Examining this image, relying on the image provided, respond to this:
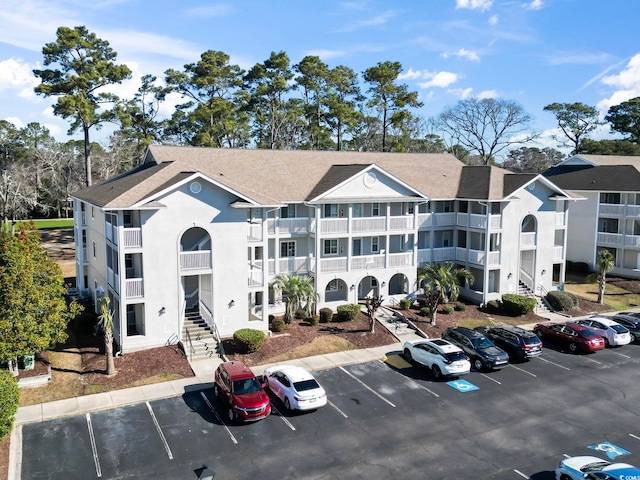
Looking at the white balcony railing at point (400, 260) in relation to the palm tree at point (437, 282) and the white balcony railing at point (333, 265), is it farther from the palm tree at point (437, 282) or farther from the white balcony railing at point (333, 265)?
the white balcony railing at point (333, 265)

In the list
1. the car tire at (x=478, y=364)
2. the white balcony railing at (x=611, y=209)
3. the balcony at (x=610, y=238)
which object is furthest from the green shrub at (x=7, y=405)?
the white balcony railing at (x=611, y=209)

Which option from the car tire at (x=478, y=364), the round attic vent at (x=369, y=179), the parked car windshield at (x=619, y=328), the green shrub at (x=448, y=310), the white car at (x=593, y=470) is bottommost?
the car tire at (x=478, y=364)

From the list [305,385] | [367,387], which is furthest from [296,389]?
[367,387]

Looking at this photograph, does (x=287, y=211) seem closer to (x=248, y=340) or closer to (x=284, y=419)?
(x=248, y=340)

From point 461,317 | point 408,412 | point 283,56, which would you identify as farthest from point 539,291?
point 283,56

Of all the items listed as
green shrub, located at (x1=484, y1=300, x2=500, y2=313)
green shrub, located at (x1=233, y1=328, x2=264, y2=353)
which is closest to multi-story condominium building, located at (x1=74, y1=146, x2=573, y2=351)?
green shrub, located at (x1=484, y1=300, x2=500, y2=313)

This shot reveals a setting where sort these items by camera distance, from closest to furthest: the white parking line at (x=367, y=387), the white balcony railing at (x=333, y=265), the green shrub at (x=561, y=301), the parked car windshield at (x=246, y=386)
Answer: the parked car windshield at (x=246, y=386)
the white parking line at (x=367, y=387)
the white balcony railing at (x=333, y=265)
the green shrub at (x=561, y=301)
